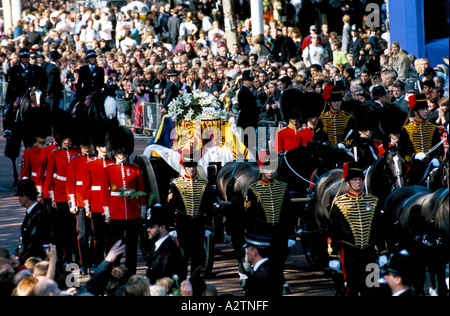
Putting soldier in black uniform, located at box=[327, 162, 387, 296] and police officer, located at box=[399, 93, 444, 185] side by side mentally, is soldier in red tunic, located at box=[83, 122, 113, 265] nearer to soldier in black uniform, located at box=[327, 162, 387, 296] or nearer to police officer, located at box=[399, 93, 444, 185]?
soldier in black uniform, located at box=[327, 162, 387, 296]

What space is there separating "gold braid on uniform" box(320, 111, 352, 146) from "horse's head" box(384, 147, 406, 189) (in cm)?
192

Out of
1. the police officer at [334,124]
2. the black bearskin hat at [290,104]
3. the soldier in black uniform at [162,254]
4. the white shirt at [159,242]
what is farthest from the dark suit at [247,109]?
the white shirt at [159,242]

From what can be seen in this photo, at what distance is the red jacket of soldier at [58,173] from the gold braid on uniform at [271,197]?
2569 mm

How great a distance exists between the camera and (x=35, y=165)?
1186 cm

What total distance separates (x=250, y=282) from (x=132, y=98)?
12.3m

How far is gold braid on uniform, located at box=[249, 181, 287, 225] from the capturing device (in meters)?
10.2

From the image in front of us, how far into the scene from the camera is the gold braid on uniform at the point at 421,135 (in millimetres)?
11512

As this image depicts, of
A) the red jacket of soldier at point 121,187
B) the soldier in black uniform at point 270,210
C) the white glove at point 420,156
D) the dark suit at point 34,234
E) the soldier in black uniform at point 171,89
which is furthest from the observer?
the soldier in black uniform at point 171,89

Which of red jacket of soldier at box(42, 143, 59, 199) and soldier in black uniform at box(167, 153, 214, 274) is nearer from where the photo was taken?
soldier in black uniform at box(167, 153, 214, 274)

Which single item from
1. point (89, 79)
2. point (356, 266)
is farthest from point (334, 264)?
point (89, 79)

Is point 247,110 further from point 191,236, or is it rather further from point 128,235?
point 128,235

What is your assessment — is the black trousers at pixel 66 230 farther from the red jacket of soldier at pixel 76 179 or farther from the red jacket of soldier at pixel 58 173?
the red jacket of soldier at pixel 76 179

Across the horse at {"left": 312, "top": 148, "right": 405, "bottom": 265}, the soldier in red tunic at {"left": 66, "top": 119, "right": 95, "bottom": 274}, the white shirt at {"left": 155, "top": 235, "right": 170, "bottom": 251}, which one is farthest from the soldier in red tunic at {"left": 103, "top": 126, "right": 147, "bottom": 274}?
the horse at {"left": 312, "top": 148, "right": 405, "bottom": 265}

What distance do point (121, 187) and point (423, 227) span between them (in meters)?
3.27
